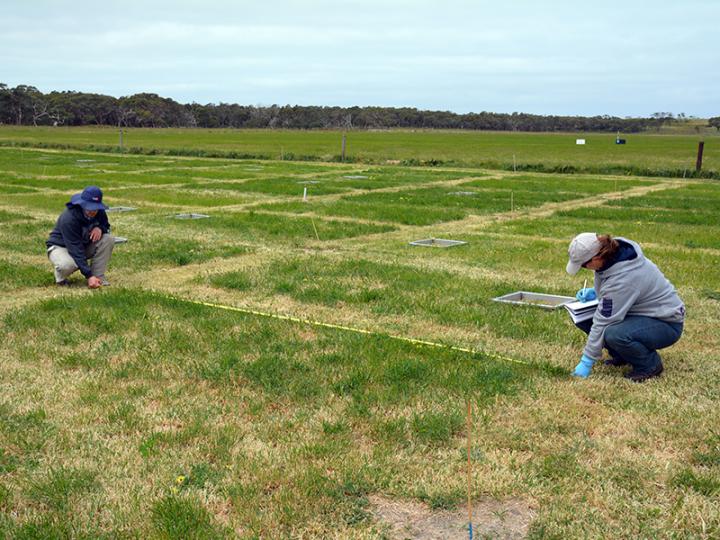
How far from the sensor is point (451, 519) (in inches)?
166

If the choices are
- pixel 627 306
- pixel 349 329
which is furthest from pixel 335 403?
pixel 627 306

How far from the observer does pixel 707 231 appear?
15.4m

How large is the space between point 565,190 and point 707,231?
30.1 feet

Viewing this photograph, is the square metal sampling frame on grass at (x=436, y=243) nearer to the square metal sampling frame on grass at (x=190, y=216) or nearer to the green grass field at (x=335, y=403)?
the green grass field at (x=335, y=403)

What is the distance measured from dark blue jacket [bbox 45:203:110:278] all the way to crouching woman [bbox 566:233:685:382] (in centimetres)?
636

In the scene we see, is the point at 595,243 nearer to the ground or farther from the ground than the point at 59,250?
farther from the ground

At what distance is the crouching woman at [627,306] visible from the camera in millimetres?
6160

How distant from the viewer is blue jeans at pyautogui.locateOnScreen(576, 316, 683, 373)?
20.6ft

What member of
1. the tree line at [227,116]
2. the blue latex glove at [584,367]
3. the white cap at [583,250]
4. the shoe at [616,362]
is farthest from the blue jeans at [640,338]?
the tree line at [227,116]

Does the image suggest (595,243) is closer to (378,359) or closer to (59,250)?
(378,359)

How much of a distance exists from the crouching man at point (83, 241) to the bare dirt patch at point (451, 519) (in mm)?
6496

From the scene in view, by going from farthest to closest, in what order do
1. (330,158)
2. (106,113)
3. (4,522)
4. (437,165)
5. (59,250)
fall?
(106,113) < (330,158) < (437,165) < (59,250) < (4,522)

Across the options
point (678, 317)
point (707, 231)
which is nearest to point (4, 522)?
point (678, 317)

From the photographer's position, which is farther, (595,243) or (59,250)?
(59,250)
